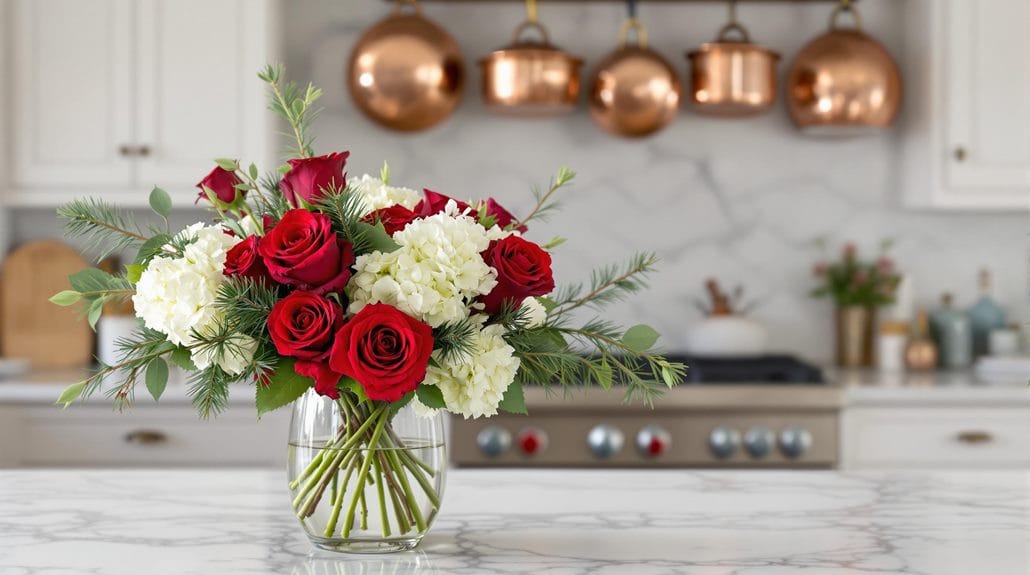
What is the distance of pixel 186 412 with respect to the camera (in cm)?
284

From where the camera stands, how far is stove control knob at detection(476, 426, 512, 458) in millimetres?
2811

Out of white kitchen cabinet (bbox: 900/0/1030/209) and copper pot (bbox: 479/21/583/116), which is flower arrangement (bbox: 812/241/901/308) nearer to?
white kitchen cabinet (bbox: 900/0/1030/209)

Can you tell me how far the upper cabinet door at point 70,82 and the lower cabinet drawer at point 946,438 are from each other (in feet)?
7.03

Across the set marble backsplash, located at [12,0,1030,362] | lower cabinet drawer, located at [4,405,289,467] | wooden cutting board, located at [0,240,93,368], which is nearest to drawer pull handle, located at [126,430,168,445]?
lower cabinet drawer, located at [4,405,289,467]

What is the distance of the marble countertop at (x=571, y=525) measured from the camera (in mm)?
1127

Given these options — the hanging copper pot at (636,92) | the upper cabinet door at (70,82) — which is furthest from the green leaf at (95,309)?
the hanging copper pot at (636,92)

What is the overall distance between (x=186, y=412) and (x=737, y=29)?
1.88m

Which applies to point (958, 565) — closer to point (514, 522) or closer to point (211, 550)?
point (514, 522)

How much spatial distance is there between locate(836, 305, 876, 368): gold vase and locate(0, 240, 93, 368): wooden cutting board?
7.33 feet

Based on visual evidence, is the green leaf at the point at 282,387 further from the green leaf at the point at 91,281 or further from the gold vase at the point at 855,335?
the gold vase at the point at 855,335

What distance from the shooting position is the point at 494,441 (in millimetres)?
2811

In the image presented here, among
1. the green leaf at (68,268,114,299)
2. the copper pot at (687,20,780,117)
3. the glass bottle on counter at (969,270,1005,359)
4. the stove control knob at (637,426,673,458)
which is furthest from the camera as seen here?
the glass bottle on counter at (969,270,1005,359)

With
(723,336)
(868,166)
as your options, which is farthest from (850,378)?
(868,166)

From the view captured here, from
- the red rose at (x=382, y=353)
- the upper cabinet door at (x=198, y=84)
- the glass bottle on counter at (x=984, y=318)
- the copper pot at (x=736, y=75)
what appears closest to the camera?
the red rose at (x=382, y=353)
